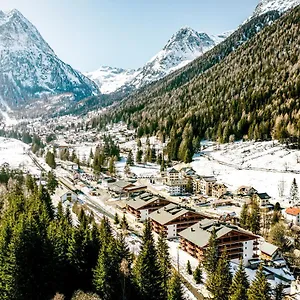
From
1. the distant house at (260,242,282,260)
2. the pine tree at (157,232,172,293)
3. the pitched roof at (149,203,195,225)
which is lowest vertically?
the distant house at (260,242,282,260)

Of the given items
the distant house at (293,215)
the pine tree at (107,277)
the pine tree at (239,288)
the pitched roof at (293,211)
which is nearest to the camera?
the pine tree at (239,288)

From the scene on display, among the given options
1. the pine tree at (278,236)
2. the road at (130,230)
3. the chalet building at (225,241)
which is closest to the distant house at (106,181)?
the road at (130,230)

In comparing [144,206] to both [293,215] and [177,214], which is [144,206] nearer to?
[177,214]

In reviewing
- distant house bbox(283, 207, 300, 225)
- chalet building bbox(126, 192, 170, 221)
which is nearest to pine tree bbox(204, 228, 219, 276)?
distant house bbox(283, 207, 300, 225)

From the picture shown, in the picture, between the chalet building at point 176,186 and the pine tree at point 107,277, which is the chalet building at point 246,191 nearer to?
the chalet building at point 176,186

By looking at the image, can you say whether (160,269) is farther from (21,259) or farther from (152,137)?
(152,137)

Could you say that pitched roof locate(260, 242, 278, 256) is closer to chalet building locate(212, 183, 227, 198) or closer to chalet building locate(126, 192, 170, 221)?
chalet building locate(126, 192, 170, 221)
